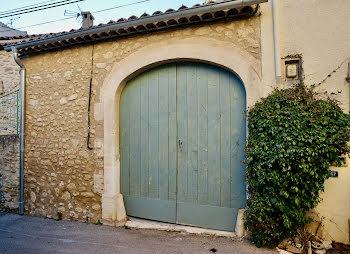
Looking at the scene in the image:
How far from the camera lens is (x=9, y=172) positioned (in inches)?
170

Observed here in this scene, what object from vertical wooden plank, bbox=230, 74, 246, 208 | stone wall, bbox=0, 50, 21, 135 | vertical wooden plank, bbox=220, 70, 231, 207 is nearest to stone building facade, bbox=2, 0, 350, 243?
vertical wooden plank, bbox=230, 74, 246, 208

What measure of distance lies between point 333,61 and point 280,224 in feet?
7.19

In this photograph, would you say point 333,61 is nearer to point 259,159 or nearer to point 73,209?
Result: point 259,159

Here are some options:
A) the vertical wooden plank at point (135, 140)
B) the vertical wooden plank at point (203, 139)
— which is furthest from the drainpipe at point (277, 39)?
the vertical wooden plank at point (135, 140)

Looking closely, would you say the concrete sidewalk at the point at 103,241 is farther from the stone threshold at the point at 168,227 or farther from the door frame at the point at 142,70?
the door frame at the point at 142,70

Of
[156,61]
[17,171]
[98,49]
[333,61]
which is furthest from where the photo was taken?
[17,171]

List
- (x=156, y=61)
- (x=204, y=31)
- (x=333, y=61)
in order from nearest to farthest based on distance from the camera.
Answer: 1. (x=333, y=61)
2. (x=204, y=31)
3. (x=156, y=61)

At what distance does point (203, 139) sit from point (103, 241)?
2.09 metres

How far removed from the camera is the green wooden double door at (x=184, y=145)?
10.4 feet

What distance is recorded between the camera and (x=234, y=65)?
3045 mm

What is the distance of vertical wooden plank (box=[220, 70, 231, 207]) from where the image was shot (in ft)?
10.4

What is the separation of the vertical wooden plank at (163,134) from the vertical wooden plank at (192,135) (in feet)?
1.25

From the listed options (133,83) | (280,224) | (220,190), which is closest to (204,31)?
(133,83)

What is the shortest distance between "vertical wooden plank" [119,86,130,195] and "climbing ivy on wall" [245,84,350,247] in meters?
2.08
